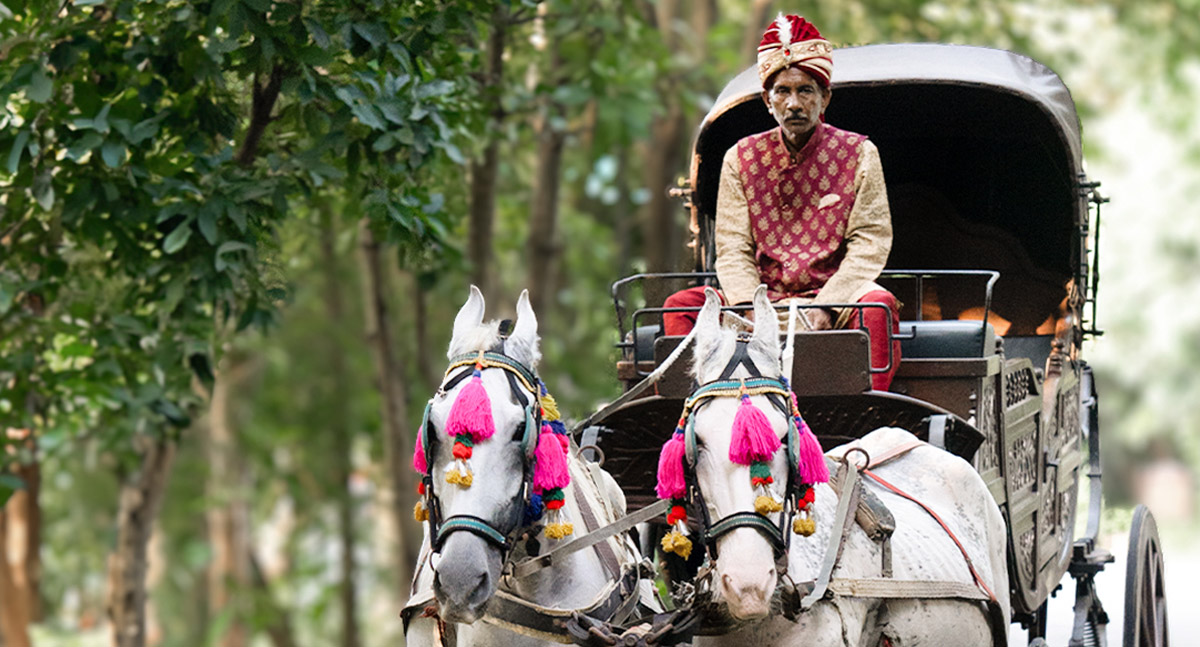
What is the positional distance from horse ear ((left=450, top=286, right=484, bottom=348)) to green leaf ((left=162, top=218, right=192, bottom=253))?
7.80 feet

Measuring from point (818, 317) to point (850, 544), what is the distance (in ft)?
3.92

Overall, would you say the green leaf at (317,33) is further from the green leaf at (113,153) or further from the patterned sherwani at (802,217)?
the patterned sherwani at (802,217)

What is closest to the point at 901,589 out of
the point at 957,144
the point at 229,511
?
the point at 957,144

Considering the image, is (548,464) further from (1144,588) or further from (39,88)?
(1144,588)

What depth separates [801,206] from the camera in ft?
21.4

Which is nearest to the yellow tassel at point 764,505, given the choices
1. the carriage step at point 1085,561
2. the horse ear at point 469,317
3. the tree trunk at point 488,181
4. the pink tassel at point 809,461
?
the pink tassel at point 809,461

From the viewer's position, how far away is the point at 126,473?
41.0ft

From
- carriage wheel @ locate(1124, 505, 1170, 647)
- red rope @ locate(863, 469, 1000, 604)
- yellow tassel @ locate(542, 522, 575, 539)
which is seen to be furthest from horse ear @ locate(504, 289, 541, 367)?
carriage wheel @ locate(1124, 505, 1170, 647)

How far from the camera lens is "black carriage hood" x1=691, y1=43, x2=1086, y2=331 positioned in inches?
279

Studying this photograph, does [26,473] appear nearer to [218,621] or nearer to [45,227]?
[45,227]

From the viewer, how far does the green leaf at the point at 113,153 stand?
6.83 m

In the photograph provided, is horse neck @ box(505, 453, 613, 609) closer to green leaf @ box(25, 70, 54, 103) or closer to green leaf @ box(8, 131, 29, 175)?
green leaf @ box(25, 70, 54, 103)

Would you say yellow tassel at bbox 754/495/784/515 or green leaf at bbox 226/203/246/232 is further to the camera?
green leaf at bbox 226/203/246/232

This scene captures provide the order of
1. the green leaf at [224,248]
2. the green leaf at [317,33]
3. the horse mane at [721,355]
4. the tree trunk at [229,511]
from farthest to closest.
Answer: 1. the tree trunk at [229,511]
2. the green leaf at [224,248]
3. the green leaf at [317,33]
4. the horse mane at [721,355]
